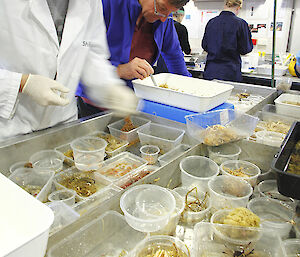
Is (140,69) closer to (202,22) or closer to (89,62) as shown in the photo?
(89,62)

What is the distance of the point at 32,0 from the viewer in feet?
4.42

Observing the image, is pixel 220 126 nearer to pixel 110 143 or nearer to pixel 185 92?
pixel 185 92

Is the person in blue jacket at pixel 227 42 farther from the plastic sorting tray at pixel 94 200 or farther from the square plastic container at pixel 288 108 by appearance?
the plastic sorting tray at pixel 94 200

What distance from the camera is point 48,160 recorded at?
4.84ft

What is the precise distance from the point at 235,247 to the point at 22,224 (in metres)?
0.72

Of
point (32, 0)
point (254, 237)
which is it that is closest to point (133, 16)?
point (32, 0)

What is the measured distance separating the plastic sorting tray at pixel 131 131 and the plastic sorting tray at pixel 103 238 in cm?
77

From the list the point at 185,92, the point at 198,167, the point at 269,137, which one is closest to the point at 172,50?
the point at 185,92

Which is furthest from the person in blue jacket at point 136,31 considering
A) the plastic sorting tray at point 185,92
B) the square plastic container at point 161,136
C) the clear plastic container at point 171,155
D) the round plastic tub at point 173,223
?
the round plastic tub at point 173,223

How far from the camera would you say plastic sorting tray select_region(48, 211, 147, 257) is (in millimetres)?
925

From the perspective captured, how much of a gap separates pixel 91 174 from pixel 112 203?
1.25ft

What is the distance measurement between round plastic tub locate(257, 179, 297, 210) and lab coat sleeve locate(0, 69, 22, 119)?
4.34 ft

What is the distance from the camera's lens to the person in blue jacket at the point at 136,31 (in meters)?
2.08

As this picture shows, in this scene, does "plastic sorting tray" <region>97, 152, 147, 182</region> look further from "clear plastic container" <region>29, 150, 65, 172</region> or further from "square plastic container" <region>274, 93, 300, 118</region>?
"square plastic container" <region>274, 93, 300, 118</region>
